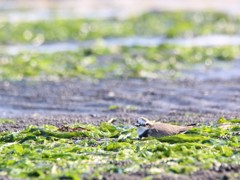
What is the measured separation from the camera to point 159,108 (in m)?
10.2

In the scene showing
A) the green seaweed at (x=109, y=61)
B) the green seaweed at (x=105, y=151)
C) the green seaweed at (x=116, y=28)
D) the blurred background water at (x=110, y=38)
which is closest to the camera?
the green seaweed at (x=105, y=151)

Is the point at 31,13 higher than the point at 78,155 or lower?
higher

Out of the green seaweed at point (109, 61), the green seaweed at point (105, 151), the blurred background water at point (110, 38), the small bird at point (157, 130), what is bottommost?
the green seaweed at point (105, 151)

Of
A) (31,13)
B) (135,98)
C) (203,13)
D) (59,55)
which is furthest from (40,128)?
(31,13)

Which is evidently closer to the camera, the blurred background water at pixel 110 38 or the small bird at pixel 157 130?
the small bird at pixel 157 130

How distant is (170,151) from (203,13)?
73.7 ft

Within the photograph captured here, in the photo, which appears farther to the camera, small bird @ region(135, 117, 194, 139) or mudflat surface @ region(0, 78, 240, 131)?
mudflat surface @ region(0, 78, 240, 131)

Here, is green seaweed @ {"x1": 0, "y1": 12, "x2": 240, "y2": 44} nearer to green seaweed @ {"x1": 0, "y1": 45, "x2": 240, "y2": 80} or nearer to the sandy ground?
green seaweed @ {"x1": 0, "y1": 45, "x2": 240, "y2": 80}

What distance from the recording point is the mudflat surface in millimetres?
9281

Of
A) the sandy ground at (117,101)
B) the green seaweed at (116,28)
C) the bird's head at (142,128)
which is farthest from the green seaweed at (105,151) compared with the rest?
the green seaweed at (116,28)

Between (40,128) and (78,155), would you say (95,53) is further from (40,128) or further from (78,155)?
(78,155)

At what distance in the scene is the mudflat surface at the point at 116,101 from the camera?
928cm

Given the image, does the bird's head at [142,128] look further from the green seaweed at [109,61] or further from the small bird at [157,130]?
the green seaweed at [109,61]

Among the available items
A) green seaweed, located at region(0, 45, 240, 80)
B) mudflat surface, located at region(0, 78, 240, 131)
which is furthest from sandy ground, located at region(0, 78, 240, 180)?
green seaweed, located at region(0, 45, 240, 80)
